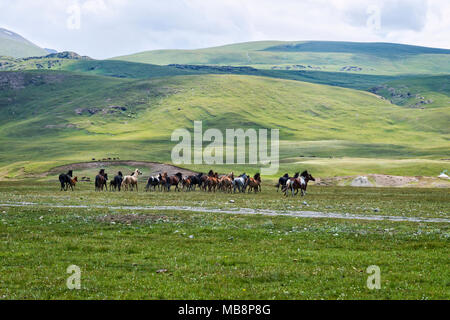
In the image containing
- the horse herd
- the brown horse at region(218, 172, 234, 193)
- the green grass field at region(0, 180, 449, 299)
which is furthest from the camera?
the brown horse at region(218, 172, 234, 193)

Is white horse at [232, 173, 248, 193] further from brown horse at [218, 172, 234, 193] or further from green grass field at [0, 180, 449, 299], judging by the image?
green grass field at [0, 180, 449, 299]

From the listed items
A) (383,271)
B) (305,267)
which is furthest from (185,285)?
(383,271)

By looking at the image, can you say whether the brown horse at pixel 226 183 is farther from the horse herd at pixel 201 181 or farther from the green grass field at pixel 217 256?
the green grass field at pixel 217 256

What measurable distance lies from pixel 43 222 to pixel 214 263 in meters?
14.2

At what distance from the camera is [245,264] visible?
1684 centimetres

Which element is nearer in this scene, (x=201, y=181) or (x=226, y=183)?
(x=226, y=183)

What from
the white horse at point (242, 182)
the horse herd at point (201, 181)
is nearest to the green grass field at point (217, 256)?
the horse herd at point (201, 181)

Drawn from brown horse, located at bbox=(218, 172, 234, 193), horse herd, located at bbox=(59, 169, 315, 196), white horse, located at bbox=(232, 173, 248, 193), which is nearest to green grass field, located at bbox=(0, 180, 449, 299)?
horse herd, located at bbox=(59, 169, 315, 196)

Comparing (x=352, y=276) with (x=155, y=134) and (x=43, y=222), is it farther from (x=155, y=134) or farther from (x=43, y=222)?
(x=155, y=134)

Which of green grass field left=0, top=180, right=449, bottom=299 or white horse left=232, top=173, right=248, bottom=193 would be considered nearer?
green grass field left=0, top=180, right=449, bottom=299

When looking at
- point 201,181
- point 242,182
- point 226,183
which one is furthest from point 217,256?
point 201,181

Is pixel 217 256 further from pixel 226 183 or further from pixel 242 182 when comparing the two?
pixel 226 183

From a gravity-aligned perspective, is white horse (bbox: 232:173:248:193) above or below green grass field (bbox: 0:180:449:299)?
below

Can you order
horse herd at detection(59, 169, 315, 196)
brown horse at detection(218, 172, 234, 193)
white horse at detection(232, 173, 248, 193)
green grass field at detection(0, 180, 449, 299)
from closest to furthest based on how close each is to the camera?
green grass field at detection(0, 180, 449, 299)
horse herd at detection(59, 169, 315, 196)
white horse at detection(232, 173, 248, 193)
brown horse at detection(218, 172, 234, 193)
